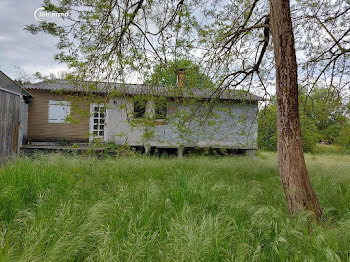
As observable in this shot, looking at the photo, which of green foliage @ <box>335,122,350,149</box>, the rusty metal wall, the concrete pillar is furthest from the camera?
the concrete pillar

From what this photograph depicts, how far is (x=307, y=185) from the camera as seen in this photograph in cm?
360

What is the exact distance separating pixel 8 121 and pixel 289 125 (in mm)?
8343

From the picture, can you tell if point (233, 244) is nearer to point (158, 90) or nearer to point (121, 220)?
point (121, 220)

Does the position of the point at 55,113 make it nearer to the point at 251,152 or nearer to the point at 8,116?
the point at 8,116

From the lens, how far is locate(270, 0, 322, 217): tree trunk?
3.55m

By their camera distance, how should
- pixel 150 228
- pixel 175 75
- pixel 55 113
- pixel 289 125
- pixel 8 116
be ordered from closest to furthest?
pixel 150 228
pixel 289 125
pixel 175 75
pixel 8 116
pixel 55 113

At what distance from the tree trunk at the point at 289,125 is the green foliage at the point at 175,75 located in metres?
2.06

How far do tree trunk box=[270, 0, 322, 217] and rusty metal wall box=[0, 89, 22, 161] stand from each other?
7811 mm

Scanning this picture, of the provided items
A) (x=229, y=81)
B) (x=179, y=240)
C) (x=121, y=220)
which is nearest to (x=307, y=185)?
(x=179, y=240)

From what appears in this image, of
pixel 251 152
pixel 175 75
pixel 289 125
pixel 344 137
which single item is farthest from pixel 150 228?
pixel 344 137

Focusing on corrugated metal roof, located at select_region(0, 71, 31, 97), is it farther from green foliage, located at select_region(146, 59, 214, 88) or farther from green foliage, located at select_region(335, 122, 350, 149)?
green foliage, located at select_region(335, 122, 350, 149)

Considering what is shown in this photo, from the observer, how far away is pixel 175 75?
17.2 ft

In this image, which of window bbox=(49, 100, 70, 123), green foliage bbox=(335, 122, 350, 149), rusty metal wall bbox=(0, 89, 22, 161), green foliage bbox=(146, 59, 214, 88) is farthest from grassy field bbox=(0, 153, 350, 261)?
window bbox=(49, 100, 70, 123)

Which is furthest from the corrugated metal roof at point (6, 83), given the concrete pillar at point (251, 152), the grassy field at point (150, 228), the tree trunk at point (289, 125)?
the concrete pillar at point (251, 152)
